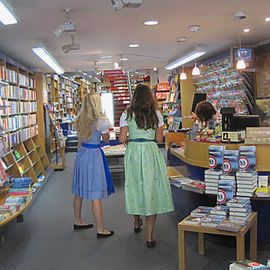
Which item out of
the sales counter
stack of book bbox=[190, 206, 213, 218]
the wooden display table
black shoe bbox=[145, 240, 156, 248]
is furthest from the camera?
black shoe bbox=[145, 240, 156, 248]

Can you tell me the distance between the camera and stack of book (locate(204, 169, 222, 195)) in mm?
3844

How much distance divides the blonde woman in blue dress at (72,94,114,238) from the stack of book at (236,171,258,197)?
1.58m

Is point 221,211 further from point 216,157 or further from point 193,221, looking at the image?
point 216,157

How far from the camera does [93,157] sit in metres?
4.55

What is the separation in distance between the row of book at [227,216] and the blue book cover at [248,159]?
330 mm

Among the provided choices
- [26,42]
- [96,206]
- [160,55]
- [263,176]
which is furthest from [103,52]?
[263,176]

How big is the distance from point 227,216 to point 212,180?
47 centimetres

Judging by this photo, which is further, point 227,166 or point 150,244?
point 150,244

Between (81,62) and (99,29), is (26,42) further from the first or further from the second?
(81,62)

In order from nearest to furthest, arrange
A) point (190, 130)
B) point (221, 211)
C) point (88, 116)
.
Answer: point (221, 211) → point (88, 116) → point (190, 130)

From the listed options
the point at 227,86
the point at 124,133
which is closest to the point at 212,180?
the point at 124,133

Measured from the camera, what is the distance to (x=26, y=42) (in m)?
6.18

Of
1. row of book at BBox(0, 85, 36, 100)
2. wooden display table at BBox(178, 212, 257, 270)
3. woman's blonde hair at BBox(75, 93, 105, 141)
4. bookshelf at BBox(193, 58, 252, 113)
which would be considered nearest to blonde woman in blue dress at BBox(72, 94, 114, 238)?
woman's blonde hair at BBox(75, 93, 105, 141)

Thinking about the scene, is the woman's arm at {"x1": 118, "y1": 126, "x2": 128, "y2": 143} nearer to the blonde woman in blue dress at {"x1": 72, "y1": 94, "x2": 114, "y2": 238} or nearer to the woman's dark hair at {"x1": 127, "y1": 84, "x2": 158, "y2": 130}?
the woman's dark hair at {"x1": 127, "y1": 84, "x2": 158, "y2": 130}
